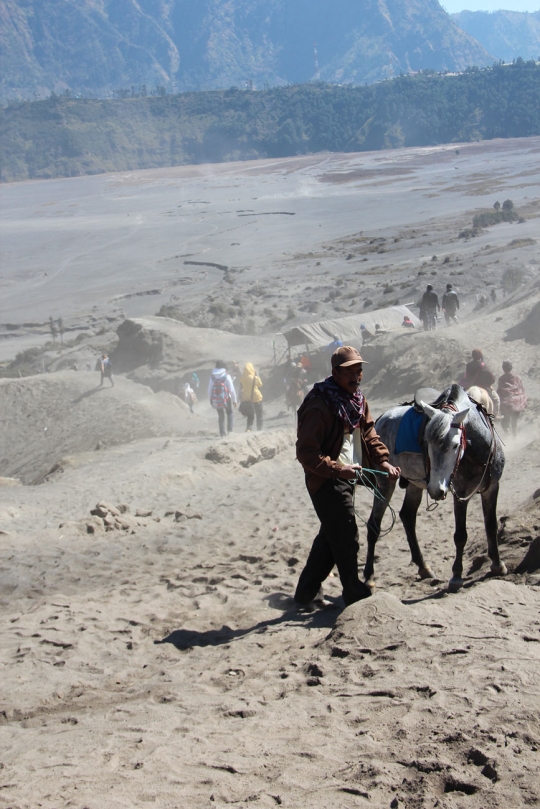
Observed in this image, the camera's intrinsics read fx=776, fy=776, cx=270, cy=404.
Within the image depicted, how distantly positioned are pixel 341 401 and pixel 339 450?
32cm

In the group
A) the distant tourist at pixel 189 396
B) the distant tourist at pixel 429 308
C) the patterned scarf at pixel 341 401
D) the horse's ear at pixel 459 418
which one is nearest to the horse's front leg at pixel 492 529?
the horse's ear at pixel 459 418

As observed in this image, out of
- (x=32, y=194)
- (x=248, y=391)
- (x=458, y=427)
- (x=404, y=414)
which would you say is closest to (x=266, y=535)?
(x=404, y=414)

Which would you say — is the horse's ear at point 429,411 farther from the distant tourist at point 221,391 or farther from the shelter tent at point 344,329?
the shelter tent at point 344,329

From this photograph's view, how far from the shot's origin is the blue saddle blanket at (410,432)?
5.61 metres

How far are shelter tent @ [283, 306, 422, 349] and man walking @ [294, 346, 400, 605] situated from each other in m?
15.3

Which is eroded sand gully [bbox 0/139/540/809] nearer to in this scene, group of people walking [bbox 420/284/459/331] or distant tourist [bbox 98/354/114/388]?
distant tourist [bbox 98/354/114/388]

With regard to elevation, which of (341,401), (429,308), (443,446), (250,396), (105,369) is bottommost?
(250,396)

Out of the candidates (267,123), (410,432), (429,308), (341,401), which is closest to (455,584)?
(410,432)

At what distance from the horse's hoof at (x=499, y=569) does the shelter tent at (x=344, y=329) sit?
1474cm

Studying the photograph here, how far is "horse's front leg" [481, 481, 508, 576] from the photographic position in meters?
5.62

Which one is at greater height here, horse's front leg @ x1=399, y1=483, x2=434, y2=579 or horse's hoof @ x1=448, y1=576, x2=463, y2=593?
horse's front leg @ x1=399, y1=483, x2=434, y2=579

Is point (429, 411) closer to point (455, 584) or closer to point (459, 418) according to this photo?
→ point (459, 418)

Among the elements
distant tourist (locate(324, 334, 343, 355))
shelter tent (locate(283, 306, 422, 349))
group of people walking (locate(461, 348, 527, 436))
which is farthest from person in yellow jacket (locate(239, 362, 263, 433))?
shelter tent (locate(283, 306, 422, 349))

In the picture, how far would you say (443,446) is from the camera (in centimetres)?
509
